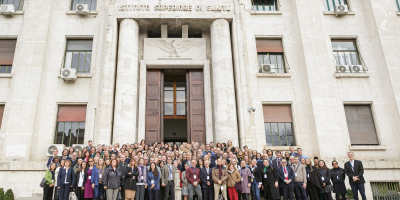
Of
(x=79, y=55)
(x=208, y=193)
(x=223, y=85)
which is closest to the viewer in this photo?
(x=208, y=193)

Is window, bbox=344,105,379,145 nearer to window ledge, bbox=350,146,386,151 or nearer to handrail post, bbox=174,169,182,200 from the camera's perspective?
window ledge, bbox=350,146,386,151

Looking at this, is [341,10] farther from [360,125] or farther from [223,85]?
[223,85]

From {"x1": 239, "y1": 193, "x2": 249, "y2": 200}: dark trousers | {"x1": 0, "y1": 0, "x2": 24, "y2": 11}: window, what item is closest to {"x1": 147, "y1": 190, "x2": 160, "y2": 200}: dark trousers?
{"x1": 239, "y1": 193, "x2": 249, "y2": 200}: dark trousers

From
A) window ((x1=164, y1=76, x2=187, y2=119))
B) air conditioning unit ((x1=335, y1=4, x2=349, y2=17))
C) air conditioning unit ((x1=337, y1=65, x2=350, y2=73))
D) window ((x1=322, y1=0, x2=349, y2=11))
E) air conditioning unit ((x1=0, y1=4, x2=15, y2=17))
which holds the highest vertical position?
window ((x1=322, y1=0, x2=349, y2=11))

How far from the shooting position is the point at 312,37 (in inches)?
714

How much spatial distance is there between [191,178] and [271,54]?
36.2ft

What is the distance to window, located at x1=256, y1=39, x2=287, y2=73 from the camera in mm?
18594

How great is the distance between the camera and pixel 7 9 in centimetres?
1834

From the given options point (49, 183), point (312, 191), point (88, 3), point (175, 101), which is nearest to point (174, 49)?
point (175, 101)

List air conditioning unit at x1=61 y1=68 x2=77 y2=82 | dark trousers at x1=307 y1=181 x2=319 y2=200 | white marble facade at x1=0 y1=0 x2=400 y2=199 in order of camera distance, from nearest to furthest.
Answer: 1. dark trousers at x1=307 y1=181 x2=319 y2=200
2. white marble facade at x1=0 y1=0 x2=400 y2=199
3. air conditioning unit at x1=61 y1=68 x2=77 y2=82

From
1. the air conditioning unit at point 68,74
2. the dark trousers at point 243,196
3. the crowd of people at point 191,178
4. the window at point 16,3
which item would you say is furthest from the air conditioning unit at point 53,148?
the dark trousers at point 243,196

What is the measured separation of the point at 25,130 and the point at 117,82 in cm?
541

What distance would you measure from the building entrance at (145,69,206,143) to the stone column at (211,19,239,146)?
4.03ft

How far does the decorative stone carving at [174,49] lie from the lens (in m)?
18.5
